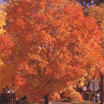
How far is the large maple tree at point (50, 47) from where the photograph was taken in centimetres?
1650

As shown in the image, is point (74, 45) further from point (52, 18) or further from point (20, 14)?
point (20, 14)

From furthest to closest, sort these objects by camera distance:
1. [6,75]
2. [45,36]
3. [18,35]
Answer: [6,75]
[18,35]
[45,36]

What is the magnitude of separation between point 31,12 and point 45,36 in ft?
8.06

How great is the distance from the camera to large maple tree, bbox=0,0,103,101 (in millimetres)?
16500

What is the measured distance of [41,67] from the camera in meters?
16.7

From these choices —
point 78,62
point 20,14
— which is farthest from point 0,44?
point 78,62

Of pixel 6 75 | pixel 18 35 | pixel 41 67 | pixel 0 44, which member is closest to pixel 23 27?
pixel 18 35

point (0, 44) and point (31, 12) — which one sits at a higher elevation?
point (31, 12)

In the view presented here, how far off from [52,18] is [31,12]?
1822 millimetres

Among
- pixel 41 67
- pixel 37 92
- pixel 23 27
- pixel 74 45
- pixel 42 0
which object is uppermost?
pixel 42 0

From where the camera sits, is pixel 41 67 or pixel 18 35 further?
Result: pixel 18 35

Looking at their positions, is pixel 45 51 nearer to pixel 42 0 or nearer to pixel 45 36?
pixel 45 36

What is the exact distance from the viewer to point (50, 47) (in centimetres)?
1686

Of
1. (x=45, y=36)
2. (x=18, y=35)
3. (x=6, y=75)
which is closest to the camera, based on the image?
(x=45, y=36)
